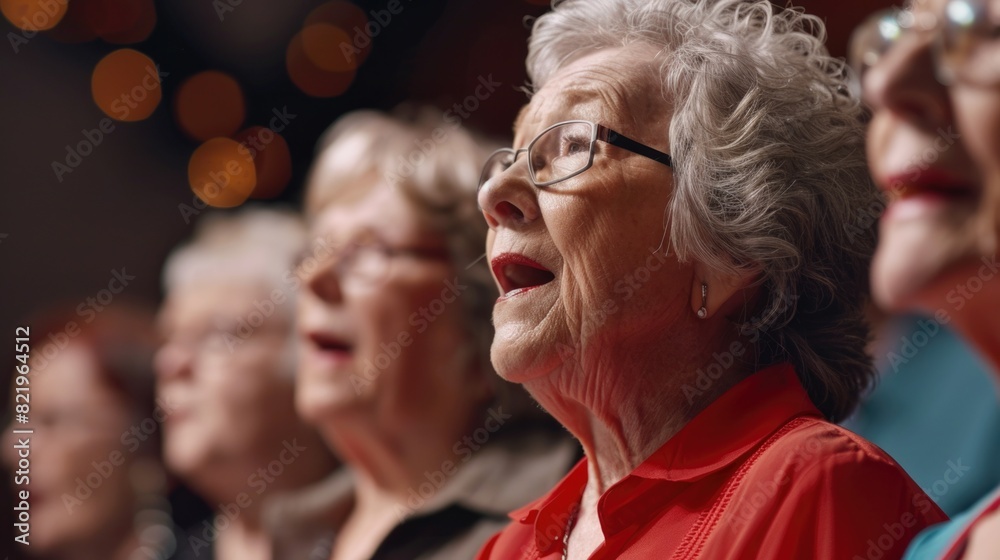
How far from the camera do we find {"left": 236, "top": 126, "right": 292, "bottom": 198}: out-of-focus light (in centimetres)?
342

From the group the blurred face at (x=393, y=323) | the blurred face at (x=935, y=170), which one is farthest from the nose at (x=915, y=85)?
the blurred face at (x=393, y=323)

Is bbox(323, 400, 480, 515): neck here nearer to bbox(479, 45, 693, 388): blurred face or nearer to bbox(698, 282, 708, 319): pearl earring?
bbox(479, 45, 693, 388): blurred face

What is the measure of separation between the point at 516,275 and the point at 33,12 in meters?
2.46

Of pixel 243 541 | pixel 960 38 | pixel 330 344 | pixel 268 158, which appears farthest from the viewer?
pixel 268 158

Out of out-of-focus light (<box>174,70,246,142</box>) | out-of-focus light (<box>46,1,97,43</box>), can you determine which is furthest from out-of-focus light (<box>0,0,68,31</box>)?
out-of-focus light (<box>174,70,246,142</box>)

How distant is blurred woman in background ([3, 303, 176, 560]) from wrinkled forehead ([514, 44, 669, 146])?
71.4 inches

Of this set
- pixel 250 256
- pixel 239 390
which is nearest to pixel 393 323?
pixel 239 390

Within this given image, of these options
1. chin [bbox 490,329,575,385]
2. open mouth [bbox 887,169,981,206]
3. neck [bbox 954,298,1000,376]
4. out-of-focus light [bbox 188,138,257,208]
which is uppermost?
open mouth [bbox 887,169,981,206]

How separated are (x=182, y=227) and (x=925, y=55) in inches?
120

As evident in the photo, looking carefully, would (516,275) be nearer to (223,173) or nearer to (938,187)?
(938,187)

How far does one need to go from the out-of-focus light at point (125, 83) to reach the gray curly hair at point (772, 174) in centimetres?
217

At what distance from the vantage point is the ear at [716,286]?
1482 millimetres

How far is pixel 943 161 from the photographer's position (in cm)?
89

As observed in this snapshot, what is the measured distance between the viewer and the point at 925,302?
0.88 metres
